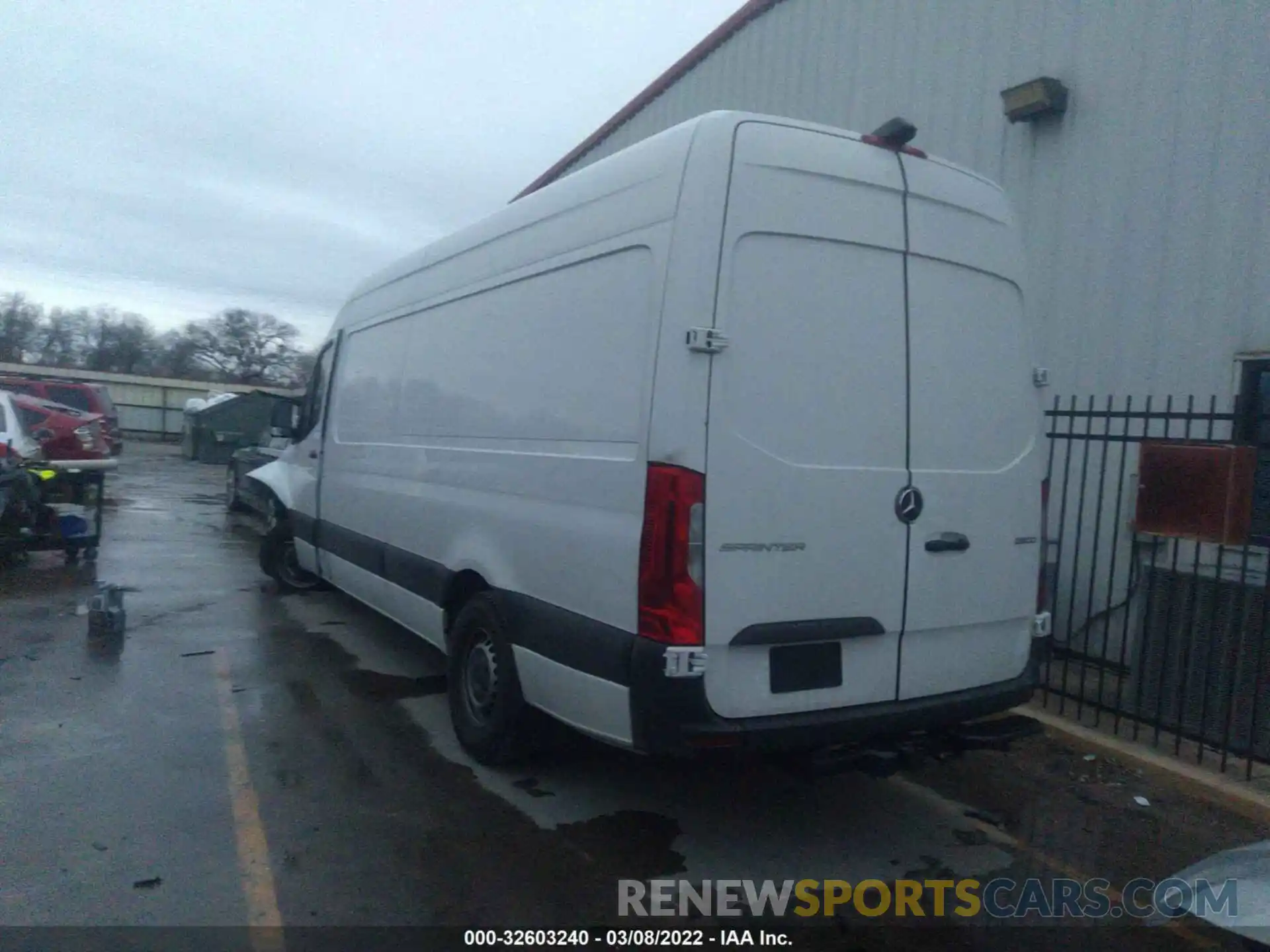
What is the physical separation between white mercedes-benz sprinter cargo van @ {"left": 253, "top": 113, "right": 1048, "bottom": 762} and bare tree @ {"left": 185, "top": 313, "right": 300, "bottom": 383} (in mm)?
70928

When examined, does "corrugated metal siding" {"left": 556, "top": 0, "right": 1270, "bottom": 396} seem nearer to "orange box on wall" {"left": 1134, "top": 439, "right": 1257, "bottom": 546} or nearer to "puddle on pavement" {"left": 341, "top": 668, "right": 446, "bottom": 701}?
"orange box on wall" {"left": 1134, "top": 439, "right": 1257, "bottom": 546}

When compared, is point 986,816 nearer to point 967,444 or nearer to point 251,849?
point 967,444

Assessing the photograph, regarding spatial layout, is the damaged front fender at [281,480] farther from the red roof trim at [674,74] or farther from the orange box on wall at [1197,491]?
the orange box on wall at [1197,491]

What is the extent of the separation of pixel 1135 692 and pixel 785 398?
3.80 m

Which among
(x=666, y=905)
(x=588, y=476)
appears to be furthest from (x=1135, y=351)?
(x=666, y=905)

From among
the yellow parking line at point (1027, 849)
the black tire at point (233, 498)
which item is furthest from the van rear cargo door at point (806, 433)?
the black tire at point (233, 498)

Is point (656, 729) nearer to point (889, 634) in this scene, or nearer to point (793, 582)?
point (793, 582)

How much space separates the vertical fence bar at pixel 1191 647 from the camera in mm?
5680

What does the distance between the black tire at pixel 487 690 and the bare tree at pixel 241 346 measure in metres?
70.3

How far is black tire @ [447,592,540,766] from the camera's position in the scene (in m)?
4.79

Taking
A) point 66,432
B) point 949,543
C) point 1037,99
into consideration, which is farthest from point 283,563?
point 66,432

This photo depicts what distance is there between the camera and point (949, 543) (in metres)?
4.23

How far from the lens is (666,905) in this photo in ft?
12.5

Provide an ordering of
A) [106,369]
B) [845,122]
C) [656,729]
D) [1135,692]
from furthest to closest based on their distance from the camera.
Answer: [106,369], [845,122], [1135,692], [656,729]
